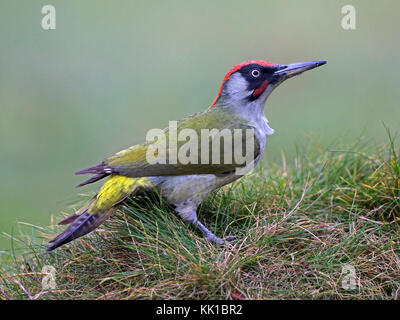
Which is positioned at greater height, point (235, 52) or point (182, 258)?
point (235, 52)

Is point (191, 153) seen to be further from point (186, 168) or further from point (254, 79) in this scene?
point (254, 79)

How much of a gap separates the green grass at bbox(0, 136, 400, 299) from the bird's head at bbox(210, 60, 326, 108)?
0.78 metres

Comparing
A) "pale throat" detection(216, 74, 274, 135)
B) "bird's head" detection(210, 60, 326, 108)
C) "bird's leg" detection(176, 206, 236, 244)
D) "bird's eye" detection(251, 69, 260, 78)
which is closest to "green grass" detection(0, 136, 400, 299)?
"bird's leg" detection(176, 206, 236, 244)

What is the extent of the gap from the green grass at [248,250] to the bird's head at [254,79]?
78 centimetres

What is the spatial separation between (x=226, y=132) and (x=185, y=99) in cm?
632

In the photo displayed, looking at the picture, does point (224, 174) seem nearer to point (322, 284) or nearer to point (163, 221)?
point (163, 221)

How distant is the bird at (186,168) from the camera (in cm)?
401

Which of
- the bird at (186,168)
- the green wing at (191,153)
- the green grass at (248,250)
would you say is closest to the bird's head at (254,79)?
the bird at (186,168)

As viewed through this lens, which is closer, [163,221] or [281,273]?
[281,273]

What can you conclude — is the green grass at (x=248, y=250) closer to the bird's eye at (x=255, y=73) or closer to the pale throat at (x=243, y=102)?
the pale throat at (x=243, y=102)

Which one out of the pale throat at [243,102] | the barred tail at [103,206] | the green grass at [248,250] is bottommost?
the green grass at [248,250]

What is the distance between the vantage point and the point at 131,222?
13.7 feet

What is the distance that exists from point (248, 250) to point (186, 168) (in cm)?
79
